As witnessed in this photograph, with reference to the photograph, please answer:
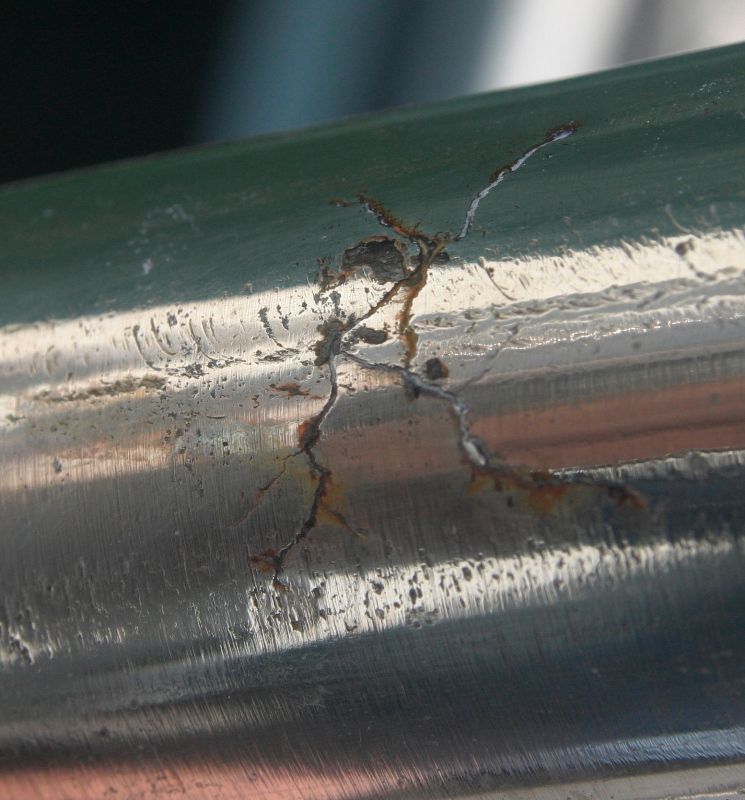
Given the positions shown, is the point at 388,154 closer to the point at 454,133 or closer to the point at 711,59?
the point at 454,133

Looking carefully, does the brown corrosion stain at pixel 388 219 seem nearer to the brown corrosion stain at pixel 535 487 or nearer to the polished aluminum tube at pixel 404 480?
the polished aluminum tube at pixel 404 480

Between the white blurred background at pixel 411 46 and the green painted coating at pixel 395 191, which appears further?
the white blurred background at pixel 411 46

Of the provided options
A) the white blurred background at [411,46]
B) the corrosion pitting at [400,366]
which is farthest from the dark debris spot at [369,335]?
the white blurred background at [411,46]

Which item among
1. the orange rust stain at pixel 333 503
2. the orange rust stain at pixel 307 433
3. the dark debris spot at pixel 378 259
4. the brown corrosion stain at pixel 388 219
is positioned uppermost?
the brown corrosion stain at pixel 388 219

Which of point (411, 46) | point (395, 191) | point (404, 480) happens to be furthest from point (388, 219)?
point (411, 46)

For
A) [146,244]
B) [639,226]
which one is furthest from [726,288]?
[146,244]

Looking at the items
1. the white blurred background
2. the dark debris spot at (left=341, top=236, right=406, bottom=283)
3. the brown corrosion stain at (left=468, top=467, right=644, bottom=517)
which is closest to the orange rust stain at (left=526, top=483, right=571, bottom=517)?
the brown corrosion stain at (left=468, top=467, right=644, bottom=517)

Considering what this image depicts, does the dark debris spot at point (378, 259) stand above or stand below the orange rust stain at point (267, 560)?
above

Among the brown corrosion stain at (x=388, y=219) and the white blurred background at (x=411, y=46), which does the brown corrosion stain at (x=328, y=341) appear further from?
the white blurred background at (x=411, y=46)

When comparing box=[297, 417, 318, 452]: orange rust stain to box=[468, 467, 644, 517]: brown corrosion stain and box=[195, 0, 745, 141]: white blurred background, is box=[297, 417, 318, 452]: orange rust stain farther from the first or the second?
box=[195, 0, 745, 141]: white blurred background
